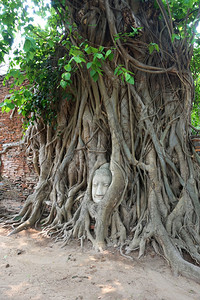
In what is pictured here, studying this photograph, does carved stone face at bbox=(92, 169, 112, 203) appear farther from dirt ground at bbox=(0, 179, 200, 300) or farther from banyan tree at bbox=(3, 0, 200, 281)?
dirt ground at bbox=(0, 179, 200, 300)

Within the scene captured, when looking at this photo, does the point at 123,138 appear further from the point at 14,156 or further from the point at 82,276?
the point at 14,156

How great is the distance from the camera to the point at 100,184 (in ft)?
10.3

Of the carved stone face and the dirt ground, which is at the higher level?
the carved stone face

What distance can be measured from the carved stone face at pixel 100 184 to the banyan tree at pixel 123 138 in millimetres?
15

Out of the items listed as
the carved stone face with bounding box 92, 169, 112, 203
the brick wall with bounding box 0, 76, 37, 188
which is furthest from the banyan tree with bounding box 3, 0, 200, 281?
the brick wall with bounding box 0, 76, 37, 188

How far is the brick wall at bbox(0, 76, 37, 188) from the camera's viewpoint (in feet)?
17.5

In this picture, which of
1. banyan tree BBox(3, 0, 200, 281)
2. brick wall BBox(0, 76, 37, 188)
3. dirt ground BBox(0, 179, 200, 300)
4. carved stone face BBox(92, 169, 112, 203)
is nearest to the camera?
dirt ground BBox(0, 179, 200, 300)

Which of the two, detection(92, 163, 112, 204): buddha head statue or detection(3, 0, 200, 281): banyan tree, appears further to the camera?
detection(92, 163, 112, 204): buddha head statue

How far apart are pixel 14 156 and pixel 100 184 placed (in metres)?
3.31

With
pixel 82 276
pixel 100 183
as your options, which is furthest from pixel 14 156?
pixel 82 276

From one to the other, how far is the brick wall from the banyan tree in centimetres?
144

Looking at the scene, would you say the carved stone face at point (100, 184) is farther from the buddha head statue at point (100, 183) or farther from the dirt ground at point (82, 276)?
the dirt ground at point (82, 276)

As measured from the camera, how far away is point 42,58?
4.13 meters

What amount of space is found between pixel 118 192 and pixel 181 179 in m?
0.95
